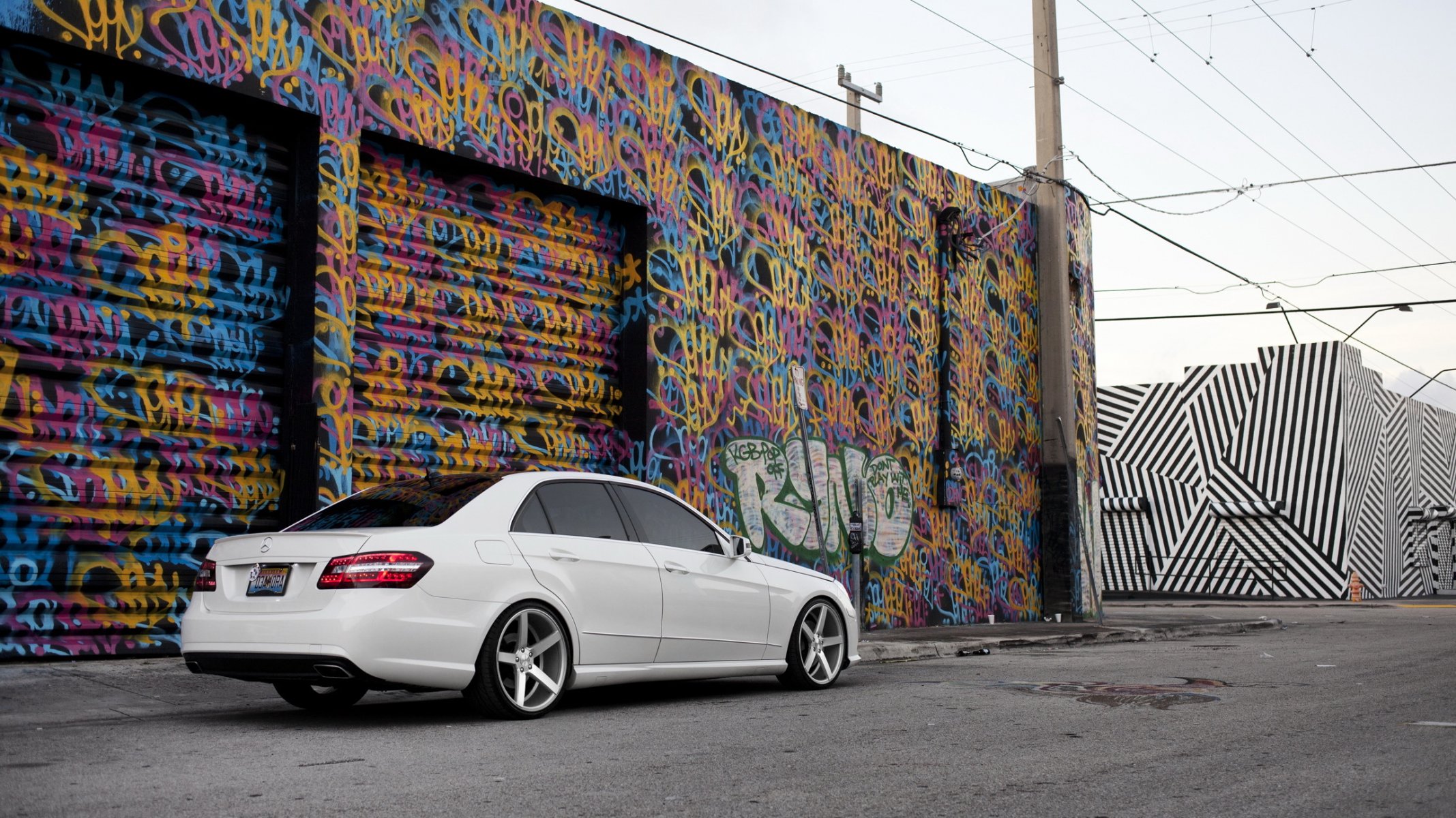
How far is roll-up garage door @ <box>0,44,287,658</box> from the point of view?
968 centimetres

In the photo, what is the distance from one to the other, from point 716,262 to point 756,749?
9.36m

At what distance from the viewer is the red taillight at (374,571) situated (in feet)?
23.1

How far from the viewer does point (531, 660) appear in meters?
7.68

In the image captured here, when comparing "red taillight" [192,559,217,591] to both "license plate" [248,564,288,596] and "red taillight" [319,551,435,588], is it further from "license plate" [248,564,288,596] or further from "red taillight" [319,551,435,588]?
"red taillight" [319,551,435,588]

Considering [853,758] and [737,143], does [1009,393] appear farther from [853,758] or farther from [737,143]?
[853,758]

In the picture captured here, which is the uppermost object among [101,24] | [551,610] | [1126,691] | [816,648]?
[101,24]

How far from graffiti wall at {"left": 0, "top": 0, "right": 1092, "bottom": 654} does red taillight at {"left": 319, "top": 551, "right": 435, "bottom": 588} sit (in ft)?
12.7

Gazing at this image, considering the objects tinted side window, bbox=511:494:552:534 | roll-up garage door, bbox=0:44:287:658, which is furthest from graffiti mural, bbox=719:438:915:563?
tinted side window, bbox=511:494:552:534

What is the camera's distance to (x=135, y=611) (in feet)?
33.2

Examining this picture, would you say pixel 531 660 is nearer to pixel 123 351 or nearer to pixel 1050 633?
pixel 123 351

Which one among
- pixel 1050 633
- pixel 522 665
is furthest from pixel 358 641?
pixel 1050 633

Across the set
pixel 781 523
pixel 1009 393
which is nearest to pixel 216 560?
pixel 781 523

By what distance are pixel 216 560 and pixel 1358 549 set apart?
36067 mm

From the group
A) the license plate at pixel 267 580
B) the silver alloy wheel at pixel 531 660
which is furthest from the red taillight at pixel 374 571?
the silver alloy wheel at pixel 531 660
